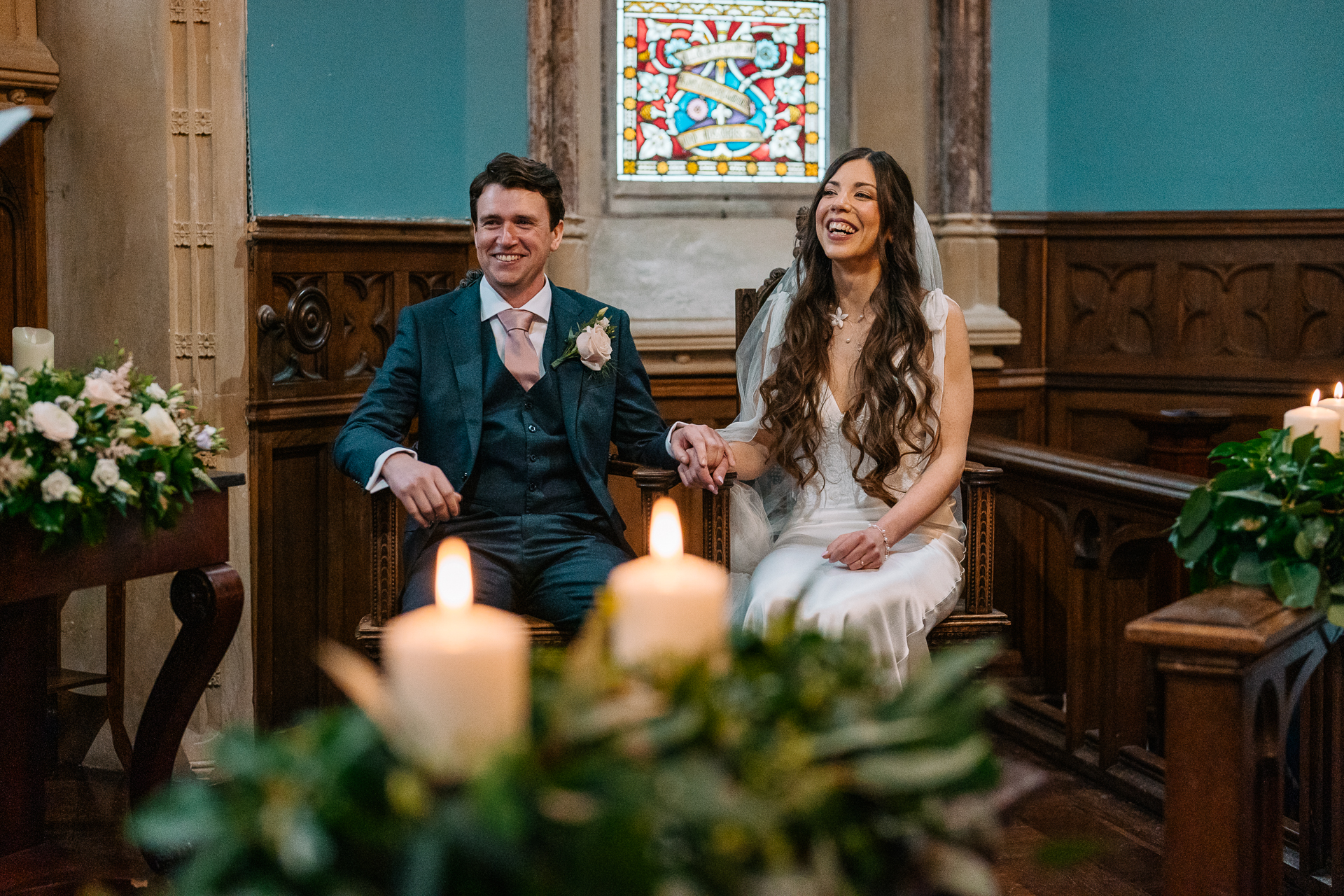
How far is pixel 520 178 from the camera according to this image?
3.06 meters

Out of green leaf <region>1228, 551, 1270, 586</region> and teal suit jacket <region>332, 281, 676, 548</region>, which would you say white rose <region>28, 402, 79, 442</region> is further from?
green leaf <region>1228, 551, 1270, 586</region>

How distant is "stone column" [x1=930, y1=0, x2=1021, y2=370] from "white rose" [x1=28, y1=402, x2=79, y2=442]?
319cm

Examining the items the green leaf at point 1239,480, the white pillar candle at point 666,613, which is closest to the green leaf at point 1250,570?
the green leaf at point 1239,480

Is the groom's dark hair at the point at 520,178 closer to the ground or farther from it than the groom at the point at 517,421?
farther from it

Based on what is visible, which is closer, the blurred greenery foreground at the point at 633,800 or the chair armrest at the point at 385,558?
the blurred greenery foreground at the point at 633,800

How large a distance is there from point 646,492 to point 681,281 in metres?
1.87

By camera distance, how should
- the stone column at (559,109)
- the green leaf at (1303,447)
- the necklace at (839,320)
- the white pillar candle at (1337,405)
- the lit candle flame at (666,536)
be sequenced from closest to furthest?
the lit candle flame at (666,536)
the green leaf at (1303,447)
the white pillar candle at (1337,405)
the necklace at (839,320)
the stone column at (559,109)

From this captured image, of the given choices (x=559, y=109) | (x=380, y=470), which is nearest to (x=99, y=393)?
(x=380, y=470)

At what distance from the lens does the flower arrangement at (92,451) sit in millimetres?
2406

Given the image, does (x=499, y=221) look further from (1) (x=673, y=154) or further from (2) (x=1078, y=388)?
(2) (x=1078, y=388)

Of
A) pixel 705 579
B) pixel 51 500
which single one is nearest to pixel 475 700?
pixel 705 579

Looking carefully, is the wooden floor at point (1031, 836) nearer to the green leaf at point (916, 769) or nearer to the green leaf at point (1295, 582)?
the green leaf at point (1295, 582)

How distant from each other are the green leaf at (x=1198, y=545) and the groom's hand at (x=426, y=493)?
1.39 meters

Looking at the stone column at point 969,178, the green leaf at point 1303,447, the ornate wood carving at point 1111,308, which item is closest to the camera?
the green leaf at point 1303,447
